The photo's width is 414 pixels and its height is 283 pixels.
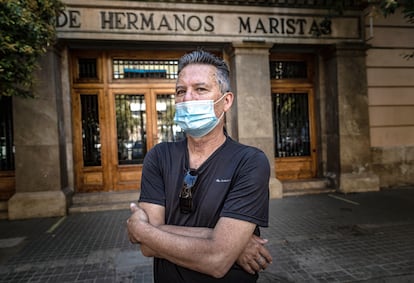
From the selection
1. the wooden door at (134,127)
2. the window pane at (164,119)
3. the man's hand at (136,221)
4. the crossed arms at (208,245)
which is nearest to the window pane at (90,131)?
the wooden door at (134,127)

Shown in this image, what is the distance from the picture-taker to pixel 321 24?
8086 millimetres

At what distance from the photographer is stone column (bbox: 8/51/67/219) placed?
22.0 feet

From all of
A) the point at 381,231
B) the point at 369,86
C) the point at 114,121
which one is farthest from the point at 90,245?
the point at 369,86

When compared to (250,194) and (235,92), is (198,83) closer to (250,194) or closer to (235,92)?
(250,194)

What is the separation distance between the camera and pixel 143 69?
834cm

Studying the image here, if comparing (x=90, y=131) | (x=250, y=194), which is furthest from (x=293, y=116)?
(x=250, y=194)

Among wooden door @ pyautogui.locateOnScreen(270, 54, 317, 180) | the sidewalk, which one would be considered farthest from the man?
wooden door @ pyautogui.locateOnScreen(270, 54, 317, 180)

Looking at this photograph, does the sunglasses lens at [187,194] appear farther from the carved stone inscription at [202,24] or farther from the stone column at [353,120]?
the stone column at [353,120]

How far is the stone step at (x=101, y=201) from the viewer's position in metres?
7.18

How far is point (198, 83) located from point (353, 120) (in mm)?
7897

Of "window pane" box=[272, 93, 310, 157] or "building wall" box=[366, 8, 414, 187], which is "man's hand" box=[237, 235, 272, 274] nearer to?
"window pane" box=[272, 93, 310, 157]

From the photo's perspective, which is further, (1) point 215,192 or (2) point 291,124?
(2) point 291,124

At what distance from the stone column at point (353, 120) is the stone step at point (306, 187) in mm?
501

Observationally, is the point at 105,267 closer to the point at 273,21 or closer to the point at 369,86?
the point at 273,21
